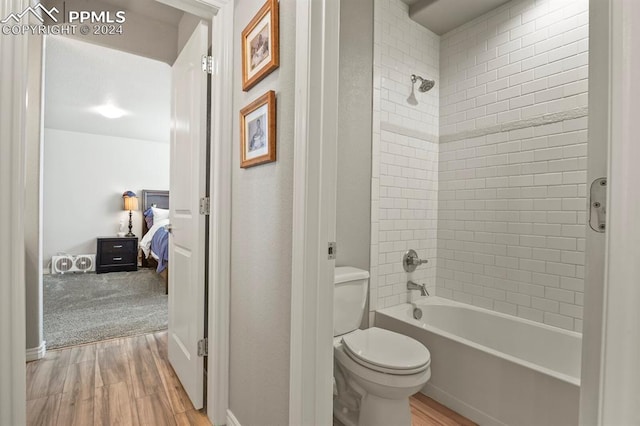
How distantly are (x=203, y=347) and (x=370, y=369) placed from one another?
0.91 meters

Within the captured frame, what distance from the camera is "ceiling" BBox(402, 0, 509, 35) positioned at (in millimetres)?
2289

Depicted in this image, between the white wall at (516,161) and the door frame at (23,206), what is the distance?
1.84 metres

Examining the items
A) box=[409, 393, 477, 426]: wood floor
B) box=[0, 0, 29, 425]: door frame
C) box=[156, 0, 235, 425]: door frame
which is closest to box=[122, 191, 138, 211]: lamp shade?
box=[156, 0, 235, 425]: door frame

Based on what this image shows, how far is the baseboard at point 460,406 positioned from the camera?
1.69 m

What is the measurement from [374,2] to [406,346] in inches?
90.0

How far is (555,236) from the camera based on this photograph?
203 centimetres

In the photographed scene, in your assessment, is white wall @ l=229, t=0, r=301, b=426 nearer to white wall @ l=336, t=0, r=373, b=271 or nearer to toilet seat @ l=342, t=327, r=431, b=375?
toilet seat @ l=342, t=327, r=431, b=375

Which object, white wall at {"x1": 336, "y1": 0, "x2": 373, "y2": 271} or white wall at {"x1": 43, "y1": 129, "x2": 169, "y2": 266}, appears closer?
white wall at {"x1": 336, "y1": 0, "x2": 373, "y2": 271}

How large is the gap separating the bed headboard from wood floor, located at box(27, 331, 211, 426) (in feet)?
12.5

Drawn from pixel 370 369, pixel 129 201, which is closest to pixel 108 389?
pixel 370 369

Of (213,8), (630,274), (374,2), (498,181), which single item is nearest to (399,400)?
(630,274)

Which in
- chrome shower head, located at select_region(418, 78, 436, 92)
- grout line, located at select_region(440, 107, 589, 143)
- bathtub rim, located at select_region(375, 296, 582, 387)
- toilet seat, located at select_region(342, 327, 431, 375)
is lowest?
bathtub rim, located at select_region(375, 296, 582, 387)

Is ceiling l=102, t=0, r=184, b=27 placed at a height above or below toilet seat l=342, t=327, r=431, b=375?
above

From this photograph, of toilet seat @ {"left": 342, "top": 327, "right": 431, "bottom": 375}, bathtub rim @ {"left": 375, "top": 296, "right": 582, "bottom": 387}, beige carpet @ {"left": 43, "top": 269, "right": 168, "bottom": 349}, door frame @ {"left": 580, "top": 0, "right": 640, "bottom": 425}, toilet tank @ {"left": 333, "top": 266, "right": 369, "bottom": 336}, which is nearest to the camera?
door frame @ {"left": 580, "top": 0, "right": 640, "bottom": 425}
